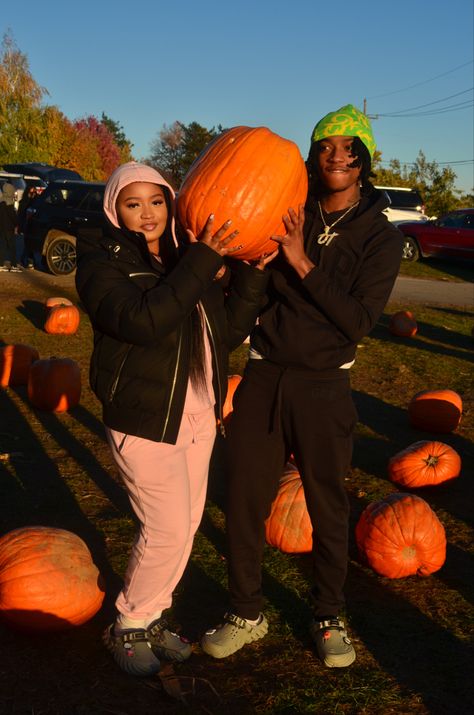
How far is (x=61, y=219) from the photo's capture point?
50.7 ft

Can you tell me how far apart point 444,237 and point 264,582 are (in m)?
21.1

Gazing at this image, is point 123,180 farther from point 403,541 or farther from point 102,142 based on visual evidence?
point 102,142

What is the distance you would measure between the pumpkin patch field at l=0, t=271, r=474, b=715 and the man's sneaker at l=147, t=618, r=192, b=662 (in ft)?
0.21

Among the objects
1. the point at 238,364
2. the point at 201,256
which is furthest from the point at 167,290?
the point at 238,364

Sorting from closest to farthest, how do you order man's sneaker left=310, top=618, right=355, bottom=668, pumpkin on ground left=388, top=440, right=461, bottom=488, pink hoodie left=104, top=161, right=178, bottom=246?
pink hoodie left=104, top=161, right=178, bottom=246
man's sneaker left=310, top=618, right=355, bottom=668
pumpkin on ground left=388, top=440, right=461, bottom=488

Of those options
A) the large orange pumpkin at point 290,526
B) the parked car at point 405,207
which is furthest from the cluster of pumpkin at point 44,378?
the parked car at point 405,207

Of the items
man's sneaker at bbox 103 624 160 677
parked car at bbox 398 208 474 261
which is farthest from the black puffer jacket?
parked car at bbox 398 208 474 261

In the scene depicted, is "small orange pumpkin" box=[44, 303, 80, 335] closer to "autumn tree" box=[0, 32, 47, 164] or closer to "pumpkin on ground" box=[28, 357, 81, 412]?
"pumpkin on ground" box=[28, 357, 81, 412]

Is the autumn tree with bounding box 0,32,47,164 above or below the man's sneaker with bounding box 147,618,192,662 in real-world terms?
above

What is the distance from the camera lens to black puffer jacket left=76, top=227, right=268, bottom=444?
2576mm

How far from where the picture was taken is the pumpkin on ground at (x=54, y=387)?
657cm

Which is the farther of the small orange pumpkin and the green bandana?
the small orange pumpkin

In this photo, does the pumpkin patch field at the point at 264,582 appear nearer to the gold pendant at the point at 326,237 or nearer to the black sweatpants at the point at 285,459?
the black sweatpants at the point at 285,459

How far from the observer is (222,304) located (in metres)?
3.01
